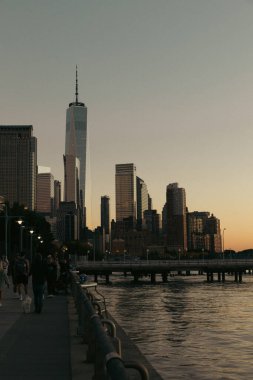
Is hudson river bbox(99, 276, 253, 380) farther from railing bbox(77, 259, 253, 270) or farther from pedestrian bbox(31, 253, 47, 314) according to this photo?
railing bbox(77, 259, 253, 270)

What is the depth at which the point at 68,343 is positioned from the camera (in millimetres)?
13148

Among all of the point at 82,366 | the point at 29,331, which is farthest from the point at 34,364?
the point at 29,331

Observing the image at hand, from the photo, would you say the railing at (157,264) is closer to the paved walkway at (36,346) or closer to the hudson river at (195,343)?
the hudson river at (195,343)

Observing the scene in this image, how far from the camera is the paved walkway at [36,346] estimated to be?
980 centimetres

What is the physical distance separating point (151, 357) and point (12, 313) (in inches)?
225

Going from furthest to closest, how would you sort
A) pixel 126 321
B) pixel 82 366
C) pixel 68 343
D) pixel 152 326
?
1. pixel 126 321
2. pixel 152 326
3. pixel 68 343
4. pixel 82 366

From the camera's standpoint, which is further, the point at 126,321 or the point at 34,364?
the point at 126,321

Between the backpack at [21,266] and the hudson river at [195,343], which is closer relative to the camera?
the hudson river at [195,343]

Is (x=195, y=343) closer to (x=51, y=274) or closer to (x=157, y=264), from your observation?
(x=51, y=274)

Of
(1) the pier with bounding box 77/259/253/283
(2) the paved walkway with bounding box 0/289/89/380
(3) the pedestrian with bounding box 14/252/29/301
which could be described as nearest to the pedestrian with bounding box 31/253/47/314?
(2) the paved walkway with bounding box 0/289/89/380

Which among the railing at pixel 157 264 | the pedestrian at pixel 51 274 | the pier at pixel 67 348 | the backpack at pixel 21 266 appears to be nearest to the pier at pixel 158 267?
the railing at pixel 157 264

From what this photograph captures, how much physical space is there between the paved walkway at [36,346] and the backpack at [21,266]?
7.47 ft

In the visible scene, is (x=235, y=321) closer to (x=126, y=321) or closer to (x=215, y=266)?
(x=126, y=321)

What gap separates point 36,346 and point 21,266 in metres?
10.3
